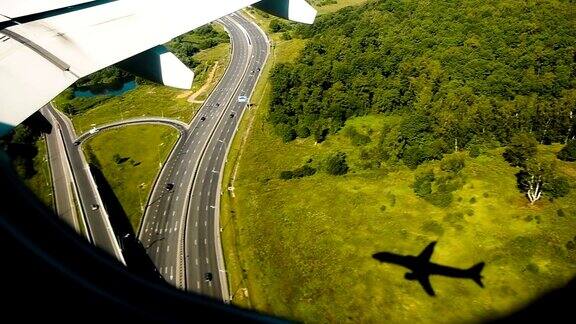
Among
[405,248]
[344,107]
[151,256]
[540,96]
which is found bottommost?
[151,256]

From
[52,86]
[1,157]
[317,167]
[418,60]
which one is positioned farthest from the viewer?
[418,60]

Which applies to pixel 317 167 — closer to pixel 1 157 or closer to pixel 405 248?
pixel 405 248

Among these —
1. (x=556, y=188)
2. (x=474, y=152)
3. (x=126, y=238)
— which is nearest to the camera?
(x=556, y=188)

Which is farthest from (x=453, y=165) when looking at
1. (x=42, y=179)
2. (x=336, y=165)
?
(x=42, y=179)

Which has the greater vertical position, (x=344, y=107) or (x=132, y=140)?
(x=344, y=107)

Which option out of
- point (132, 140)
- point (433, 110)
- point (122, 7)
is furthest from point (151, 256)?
point (433, 110)

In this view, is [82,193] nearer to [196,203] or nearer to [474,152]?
[196,203]

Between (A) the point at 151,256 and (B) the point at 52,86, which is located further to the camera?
(A) the point at 151,256
